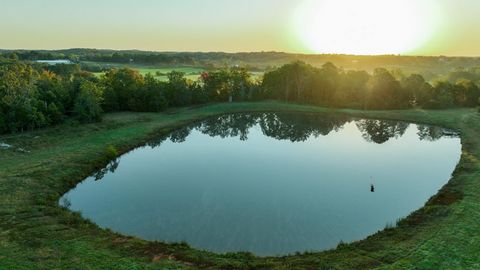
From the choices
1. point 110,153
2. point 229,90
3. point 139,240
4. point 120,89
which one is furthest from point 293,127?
point 139,240

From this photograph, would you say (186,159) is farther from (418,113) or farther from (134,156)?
(418,113)

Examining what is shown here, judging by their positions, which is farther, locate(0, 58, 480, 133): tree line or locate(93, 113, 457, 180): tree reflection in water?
locate(93, 113, 457, 180): tree reflection in water

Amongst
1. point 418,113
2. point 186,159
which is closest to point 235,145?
point 186,159

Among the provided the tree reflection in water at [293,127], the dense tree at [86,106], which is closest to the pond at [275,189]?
the tree reflection in water at [293,127]

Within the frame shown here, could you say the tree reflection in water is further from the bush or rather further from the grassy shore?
the grassy shore

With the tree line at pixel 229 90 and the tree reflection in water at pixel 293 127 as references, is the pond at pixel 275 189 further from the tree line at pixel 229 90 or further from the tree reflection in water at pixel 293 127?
the tree line at pixel 229 90

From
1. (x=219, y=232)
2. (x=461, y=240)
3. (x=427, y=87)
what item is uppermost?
(x=427, y=87)

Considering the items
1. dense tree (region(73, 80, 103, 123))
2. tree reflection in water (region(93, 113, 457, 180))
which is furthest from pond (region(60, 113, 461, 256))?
dense tree (region(73, 80, 103, 123))
